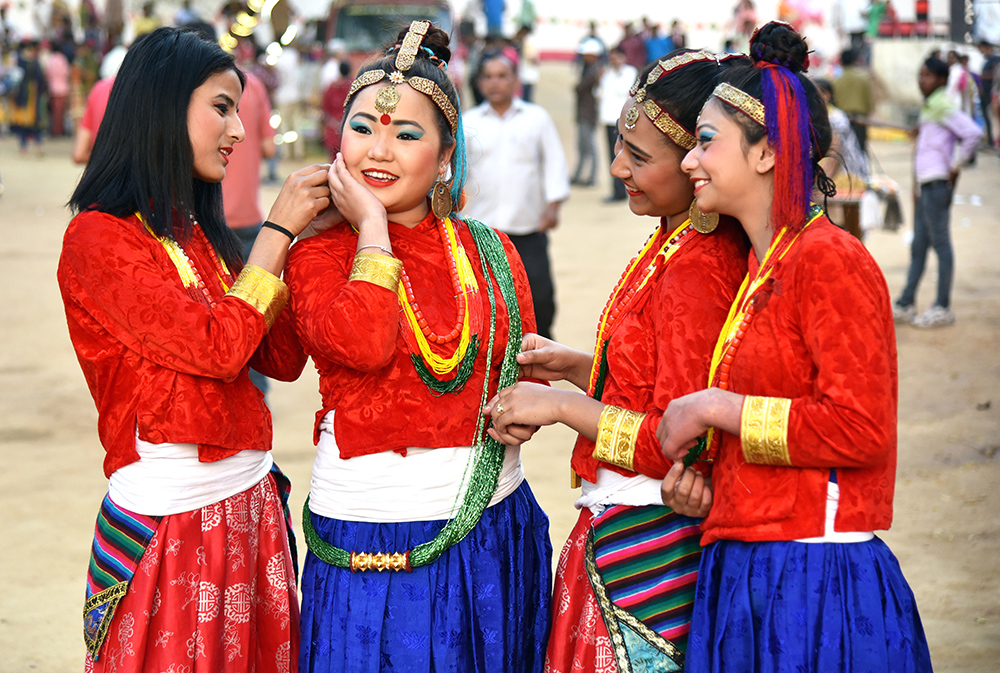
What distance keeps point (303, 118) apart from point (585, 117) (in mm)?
6134

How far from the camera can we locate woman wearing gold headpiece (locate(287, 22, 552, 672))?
2285 millimetres

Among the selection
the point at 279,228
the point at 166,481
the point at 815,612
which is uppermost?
the point at 279,228

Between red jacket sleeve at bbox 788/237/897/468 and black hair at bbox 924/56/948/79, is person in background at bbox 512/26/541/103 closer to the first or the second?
black hair at bbox 924/56/948/79

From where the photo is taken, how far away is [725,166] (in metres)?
2.04

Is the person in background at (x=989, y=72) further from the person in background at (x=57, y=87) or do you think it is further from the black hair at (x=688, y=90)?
the person in background at (x=57, y=87)

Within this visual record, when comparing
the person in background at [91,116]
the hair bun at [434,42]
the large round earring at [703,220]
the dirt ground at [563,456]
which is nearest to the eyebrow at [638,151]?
the large round earring at [703,220]

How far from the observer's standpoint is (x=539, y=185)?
262 inches

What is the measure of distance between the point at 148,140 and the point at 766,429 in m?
1.54

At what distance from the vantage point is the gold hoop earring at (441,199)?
2.40m

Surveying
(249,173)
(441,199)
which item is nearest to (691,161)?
(441,199)

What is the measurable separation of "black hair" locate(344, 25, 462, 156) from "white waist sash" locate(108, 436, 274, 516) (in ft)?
2.96

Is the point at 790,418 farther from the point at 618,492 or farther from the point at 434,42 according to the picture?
the point at 434,42

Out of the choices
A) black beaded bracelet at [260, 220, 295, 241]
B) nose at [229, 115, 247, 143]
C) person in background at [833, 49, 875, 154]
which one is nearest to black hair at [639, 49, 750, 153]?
black beaded bracelet at [260, 220, 295, 241]

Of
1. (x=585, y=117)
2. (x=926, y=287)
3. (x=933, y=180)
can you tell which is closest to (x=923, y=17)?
(x=585, y=117)
